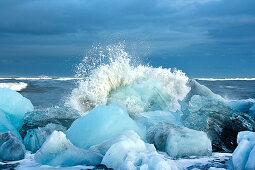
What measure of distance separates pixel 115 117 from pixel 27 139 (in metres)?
1.11

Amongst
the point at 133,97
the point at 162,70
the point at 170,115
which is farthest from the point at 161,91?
the point at 170,115

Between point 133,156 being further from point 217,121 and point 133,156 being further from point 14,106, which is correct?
point 14,106

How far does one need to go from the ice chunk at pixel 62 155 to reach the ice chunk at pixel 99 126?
496 millimetres

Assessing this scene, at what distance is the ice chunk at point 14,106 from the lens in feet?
14.8

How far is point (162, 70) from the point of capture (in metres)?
8.72

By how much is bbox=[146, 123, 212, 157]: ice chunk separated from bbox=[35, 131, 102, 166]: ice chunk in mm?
867

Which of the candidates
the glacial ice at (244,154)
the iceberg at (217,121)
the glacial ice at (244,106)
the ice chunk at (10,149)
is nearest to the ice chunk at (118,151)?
the glacial ice at (244,154)

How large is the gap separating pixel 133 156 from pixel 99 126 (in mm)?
1075

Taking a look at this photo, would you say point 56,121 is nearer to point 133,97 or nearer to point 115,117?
point 115,117

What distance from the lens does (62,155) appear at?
113 inches

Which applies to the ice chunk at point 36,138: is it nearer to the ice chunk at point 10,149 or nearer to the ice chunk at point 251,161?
the ice chunk at point 10,149

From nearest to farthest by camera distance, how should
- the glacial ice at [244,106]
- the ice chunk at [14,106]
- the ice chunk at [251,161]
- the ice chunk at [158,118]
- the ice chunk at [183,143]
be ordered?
the ice chunk at [251,161] < the ice chunk at [183,143] < the ice chunk at [14,106] < the ice chunk at [158,118] < the glacial ice at [244,106]

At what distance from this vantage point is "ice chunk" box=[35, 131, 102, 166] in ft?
9.38

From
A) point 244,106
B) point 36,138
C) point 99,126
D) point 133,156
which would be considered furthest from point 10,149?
point 244,106
